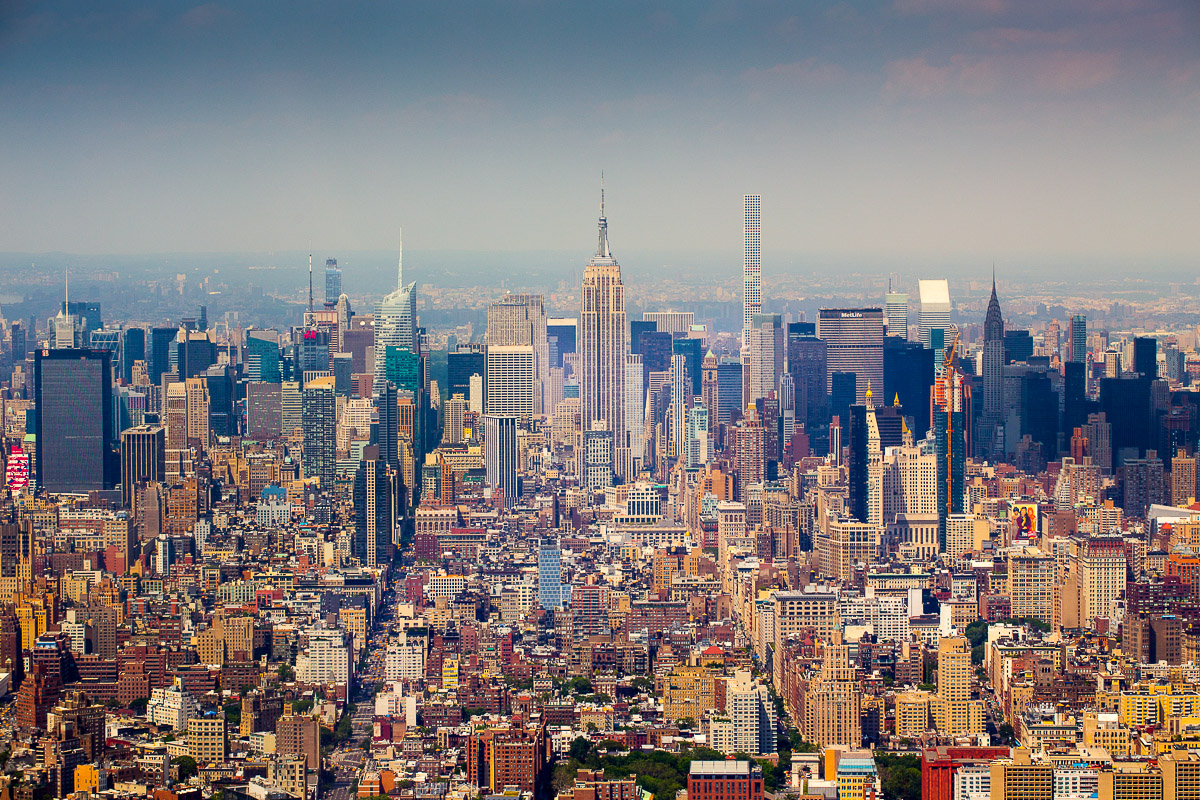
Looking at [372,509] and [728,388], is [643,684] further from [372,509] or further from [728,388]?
[728,388]

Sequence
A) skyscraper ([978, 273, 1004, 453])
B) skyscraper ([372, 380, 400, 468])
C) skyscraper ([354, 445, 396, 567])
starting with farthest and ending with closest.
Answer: skyscraper ([372, 380, 400, 468]) → skyscraper ([978, 273, 1004, 453]) → skyscraper ([354, 445, 396, 567])

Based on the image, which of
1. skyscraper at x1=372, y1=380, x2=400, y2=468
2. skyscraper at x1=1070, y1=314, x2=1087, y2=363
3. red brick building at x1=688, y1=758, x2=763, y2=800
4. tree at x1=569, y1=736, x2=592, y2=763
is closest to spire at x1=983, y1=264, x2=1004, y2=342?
skyscraper at x1=1070, y1=314, x2=1087, y2=363

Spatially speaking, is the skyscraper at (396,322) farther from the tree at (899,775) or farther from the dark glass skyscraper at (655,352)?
the tree at (899,775)

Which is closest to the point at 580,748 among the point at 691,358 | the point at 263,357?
the point at 263,357

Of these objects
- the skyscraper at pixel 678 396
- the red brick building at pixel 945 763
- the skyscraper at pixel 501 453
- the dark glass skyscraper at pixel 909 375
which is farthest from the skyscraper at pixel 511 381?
the red brick building at pixel 945 763

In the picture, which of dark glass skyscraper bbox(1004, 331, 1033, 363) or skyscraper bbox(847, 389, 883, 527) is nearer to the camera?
skyscraper bbox(847, 389, 883, 527)

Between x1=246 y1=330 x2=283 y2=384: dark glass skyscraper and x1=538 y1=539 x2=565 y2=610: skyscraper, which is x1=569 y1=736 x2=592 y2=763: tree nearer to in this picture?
x1=538 y1=539 x2=565 y2=610: skyscraper

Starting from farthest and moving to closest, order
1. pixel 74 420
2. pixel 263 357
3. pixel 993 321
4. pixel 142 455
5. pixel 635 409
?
pixel 635 409 → pixel 263 357 → pixel 74 420 → pixel 142 455 → pixel 993 321
